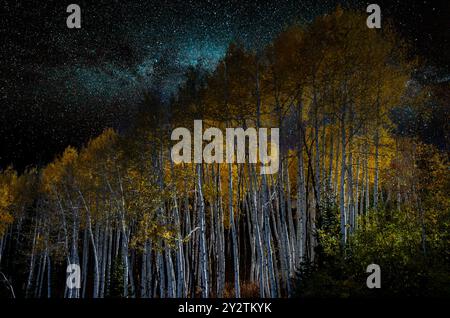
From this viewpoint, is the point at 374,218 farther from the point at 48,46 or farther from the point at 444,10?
the point at 48,46

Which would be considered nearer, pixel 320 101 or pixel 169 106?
pixel 320 101

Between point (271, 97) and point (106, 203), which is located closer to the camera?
point (271, 97)

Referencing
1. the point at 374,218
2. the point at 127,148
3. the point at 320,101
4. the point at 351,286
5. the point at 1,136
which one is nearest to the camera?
the point at 351,286

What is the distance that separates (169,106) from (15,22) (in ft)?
18.3

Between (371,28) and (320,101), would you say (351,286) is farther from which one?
(371,28)

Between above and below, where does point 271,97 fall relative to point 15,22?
below

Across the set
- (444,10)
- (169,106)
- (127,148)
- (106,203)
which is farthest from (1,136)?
(444,10)

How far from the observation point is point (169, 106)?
11453 mm

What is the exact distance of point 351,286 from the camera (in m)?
6.86

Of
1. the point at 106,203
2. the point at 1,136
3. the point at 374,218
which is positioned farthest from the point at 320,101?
the point at 1,136
